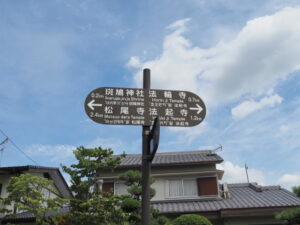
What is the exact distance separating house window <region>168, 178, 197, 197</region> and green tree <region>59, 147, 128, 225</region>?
7.20 meters

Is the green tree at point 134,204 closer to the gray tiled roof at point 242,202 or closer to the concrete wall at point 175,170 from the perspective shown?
the gray tiled roof at point 242,202

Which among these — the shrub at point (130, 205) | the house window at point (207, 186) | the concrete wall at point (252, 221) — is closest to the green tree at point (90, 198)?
the shrub at point (130, 205)

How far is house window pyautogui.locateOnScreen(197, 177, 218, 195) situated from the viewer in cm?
1616

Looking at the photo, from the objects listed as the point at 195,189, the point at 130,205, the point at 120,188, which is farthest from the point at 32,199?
the point at 195,189

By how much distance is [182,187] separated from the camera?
54.3 feet

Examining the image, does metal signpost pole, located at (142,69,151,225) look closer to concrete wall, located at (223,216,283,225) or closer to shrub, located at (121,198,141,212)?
shrub, located at (121,198,141,212)

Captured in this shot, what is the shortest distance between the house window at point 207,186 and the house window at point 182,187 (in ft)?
1.02

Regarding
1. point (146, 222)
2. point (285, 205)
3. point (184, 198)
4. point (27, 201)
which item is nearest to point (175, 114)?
point (146, 222)

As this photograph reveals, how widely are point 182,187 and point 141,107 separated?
13380 mm

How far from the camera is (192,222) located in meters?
10.3

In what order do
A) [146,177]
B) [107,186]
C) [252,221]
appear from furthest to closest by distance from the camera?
[107,186], [252,221], [146,177]

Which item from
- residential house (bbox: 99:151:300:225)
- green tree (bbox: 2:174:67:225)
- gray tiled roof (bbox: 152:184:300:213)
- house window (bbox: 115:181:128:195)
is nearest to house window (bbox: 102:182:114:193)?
residential house (bbox: 99:151:300:225)

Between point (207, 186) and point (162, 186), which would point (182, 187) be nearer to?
point (162, 186)

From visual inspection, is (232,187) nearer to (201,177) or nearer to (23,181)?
(201,177)
